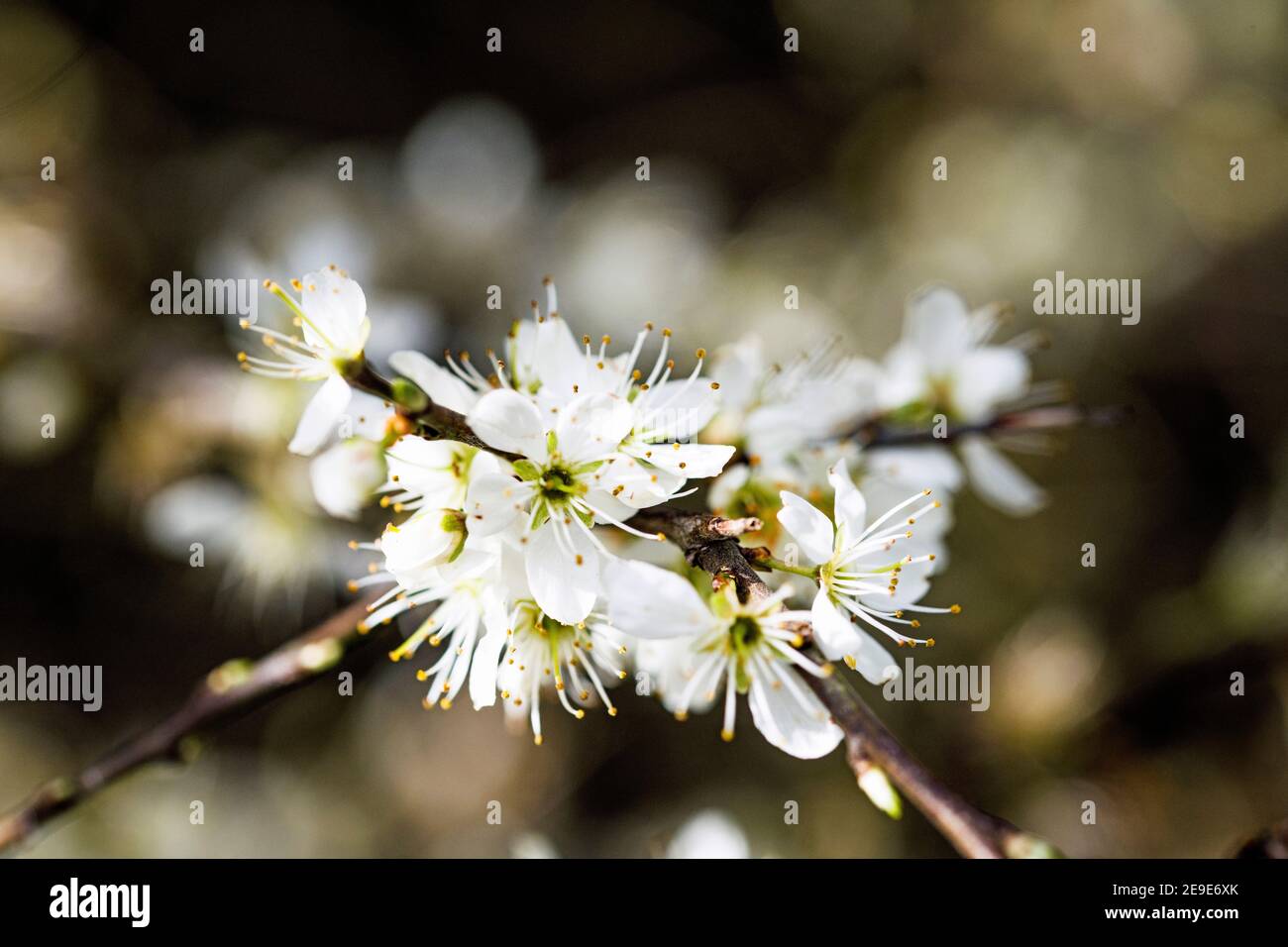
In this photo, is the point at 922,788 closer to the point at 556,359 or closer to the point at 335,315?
the point at 556,359

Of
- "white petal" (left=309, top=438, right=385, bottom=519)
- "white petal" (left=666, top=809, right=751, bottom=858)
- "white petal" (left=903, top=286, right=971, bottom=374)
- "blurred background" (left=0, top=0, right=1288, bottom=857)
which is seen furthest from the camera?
"blurred background" (left=0, top=0, right=1288, bottom=857)

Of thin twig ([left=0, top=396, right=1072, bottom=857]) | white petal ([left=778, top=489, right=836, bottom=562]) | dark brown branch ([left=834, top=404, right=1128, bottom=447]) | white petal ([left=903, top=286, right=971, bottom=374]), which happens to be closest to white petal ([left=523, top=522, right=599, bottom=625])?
thin twig ([left=0, top=396, right=1072, bottom=857])

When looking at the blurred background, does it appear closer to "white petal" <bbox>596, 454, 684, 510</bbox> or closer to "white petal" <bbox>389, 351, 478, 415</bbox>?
"white petal" <bbox>389, 351, 478, 415</bbox>

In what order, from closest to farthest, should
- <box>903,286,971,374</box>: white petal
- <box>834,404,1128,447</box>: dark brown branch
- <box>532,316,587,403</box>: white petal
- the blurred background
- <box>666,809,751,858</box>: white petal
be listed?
<box>532,316,587,403</box>: white petal
<box>834,404,1128,447</box>: dark brown branch
<box>903,286,971,374</box>: white petal
<box>666,809,751,858</box>: white petal
the blurred background

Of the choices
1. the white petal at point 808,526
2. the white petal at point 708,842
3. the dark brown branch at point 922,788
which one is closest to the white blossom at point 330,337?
the white petal at point 808,526

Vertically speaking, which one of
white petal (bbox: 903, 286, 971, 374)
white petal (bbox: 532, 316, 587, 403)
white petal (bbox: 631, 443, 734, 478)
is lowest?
white petal (bbox: 631, 443, 734, 478)

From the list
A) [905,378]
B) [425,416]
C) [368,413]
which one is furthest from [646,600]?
[905,378]
